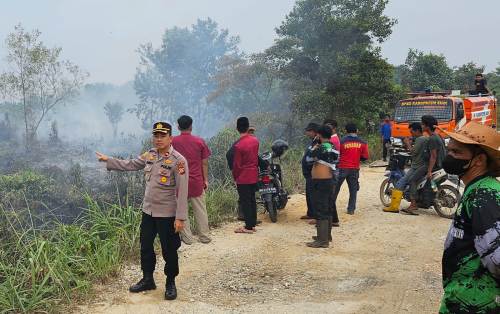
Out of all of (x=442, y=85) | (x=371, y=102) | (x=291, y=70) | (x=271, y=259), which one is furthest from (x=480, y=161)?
(x=442, y=85)

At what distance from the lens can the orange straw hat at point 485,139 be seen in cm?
198

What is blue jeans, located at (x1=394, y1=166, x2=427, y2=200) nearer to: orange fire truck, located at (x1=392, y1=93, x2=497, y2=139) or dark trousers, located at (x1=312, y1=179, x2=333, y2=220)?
dark trousers, located at (x1=312, y1=179, x2=333, y2=220)

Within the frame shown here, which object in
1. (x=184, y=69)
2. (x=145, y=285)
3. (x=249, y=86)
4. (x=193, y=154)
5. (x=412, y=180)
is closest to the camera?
(x=145, y=285)

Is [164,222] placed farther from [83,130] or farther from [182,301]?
[83,130]

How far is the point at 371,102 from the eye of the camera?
1602 centimetres

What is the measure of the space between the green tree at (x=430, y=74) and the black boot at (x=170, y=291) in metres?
22.2

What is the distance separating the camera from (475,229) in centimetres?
188

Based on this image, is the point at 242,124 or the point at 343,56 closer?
the point at 242,124

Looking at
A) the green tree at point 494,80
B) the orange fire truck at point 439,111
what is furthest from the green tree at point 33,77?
the green tree at point 494,80

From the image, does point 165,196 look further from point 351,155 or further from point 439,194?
point 439,194

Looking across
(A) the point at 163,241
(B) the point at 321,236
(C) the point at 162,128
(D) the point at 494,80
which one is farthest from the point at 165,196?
(D) the point at 494,80

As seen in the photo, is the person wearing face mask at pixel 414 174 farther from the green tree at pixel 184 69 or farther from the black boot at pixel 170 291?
the green tree at pixel 184 69

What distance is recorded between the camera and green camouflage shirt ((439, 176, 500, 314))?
72.7 inches

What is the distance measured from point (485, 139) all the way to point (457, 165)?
17 centimetres
